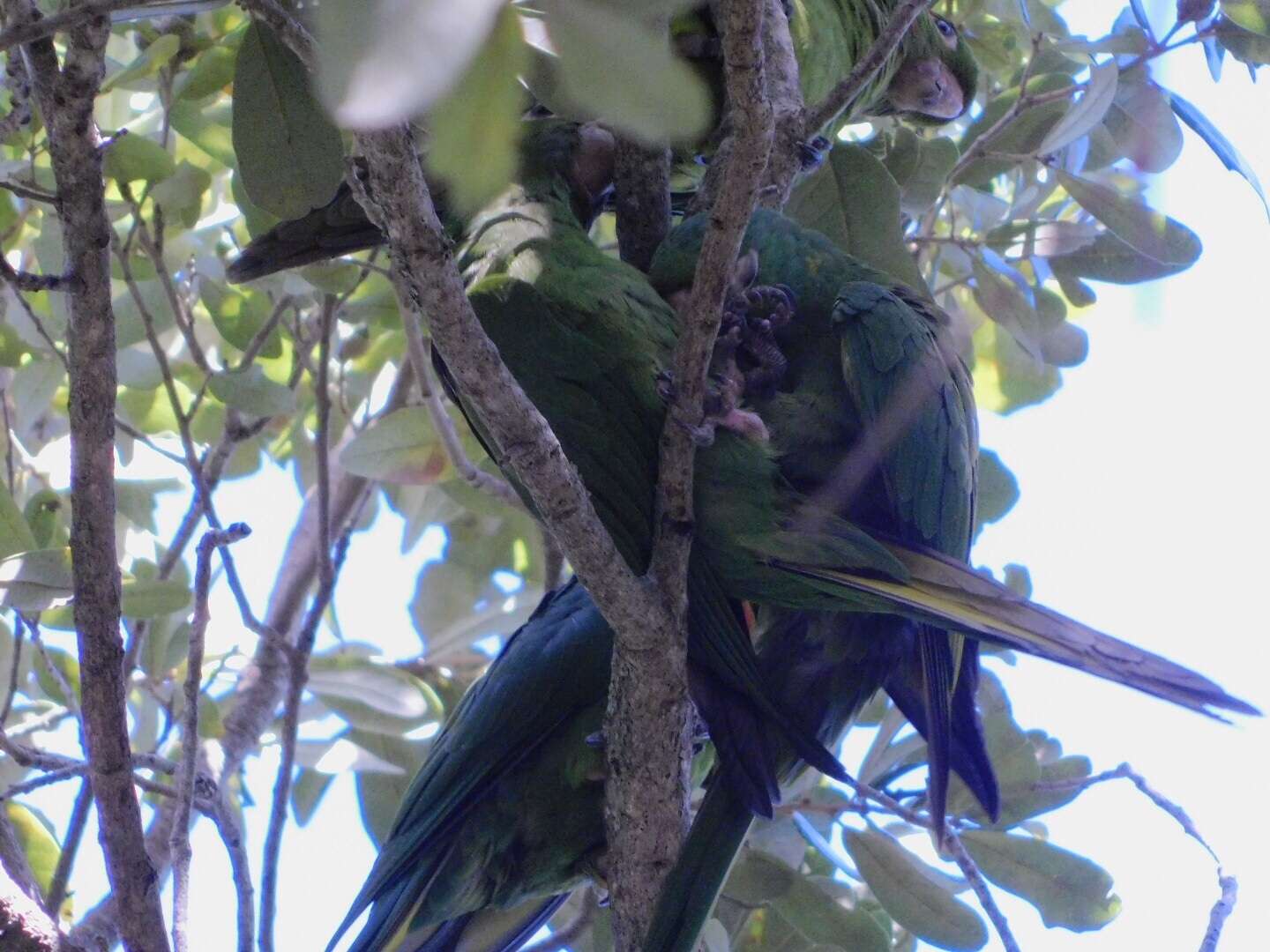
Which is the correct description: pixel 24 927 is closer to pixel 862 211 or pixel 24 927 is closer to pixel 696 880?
pixel 696 880

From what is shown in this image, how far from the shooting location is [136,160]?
2.26m

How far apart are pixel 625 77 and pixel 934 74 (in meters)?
2.55

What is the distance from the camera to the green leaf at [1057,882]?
2336 millimetres

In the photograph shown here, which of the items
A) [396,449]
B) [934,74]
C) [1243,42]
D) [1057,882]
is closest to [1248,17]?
[1243,42]

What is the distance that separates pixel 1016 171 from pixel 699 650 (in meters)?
1.88

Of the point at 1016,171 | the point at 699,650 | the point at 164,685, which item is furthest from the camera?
the point at 1016,171

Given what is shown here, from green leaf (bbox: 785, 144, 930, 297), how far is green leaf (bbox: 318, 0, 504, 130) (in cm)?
179

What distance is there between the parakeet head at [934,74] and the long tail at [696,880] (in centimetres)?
182

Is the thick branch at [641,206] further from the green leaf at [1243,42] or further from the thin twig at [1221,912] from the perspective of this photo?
the thin twig at [1221,912]

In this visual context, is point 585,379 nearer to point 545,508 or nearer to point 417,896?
point 545,508

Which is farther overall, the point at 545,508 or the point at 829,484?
the point at 829,484

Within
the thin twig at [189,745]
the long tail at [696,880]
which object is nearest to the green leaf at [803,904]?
the long tail at [696,880]

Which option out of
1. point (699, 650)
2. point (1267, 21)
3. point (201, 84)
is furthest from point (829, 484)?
point (201, 84)

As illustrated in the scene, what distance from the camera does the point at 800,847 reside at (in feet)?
8.18
